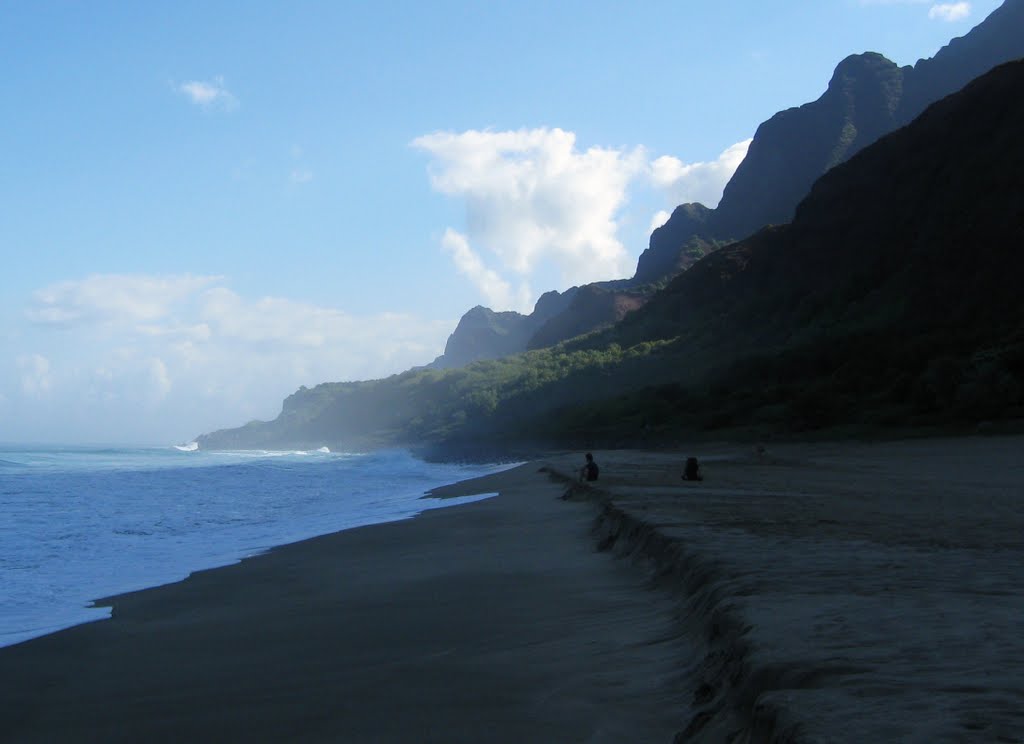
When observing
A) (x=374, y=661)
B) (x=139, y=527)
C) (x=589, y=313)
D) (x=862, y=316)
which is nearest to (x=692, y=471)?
(x=139, y=527)

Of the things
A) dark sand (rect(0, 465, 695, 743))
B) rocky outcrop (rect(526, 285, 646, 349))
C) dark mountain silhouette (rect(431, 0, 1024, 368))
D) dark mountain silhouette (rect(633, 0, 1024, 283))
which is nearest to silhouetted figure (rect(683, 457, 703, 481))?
dark sand (rect(0, 465, 695, 743))

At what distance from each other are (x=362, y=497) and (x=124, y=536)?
10738mm

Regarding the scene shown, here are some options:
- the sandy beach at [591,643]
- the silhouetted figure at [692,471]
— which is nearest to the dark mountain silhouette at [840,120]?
the silhouetted figure at [692,471]

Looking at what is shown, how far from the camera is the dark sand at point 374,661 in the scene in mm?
4641

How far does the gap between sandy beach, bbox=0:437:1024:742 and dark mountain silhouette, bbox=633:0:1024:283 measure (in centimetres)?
12158

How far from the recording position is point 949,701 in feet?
10.7

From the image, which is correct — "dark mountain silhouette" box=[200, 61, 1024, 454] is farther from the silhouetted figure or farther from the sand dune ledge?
the sand dune ledge

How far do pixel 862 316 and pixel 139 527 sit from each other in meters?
51.3

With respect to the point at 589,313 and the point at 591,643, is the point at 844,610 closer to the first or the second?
the point at 591,643

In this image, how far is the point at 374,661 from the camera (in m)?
6.10

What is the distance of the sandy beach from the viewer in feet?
12.5

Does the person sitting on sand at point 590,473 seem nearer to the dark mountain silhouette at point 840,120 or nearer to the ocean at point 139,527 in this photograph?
the ocean at point 139,527

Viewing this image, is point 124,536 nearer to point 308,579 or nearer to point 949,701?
point 308,579

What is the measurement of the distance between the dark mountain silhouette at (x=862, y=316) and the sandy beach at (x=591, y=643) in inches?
1232
